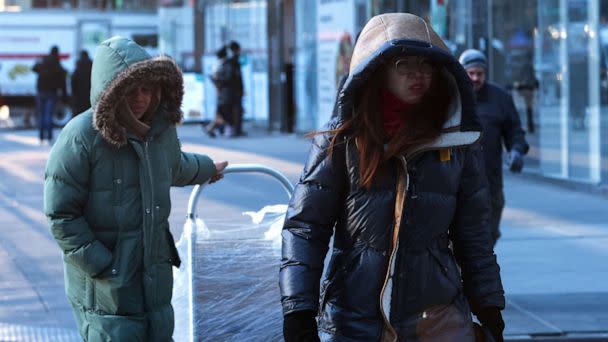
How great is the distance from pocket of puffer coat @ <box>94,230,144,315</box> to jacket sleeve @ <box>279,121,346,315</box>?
1164mm

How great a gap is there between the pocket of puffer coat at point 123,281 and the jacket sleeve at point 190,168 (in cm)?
45

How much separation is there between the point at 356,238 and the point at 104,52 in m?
1.62

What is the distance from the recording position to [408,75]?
11.5 ft

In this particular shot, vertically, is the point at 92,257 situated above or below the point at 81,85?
below

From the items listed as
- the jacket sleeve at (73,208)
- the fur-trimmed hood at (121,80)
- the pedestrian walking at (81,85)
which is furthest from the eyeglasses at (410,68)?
the pedestrian walking at (81,85)

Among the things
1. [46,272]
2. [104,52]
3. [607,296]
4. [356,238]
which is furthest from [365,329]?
[46,272]

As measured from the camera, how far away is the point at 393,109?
11.7 feet

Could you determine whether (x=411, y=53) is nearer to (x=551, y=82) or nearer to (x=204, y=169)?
(x=204, y=169)

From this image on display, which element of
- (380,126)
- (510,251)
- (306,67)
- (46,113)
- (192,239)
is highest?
(380,126)

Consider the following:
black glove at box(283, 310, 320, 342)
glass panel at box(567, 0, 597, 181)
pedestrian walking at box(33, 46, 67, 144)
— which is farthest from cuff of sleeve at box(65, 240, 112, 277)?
pedestrian walking at box(33, 46, 67, 144)

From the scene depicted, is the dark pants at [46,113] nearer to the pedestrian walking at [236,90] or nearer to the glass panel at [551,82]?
the pedestrian walking at [236,90]

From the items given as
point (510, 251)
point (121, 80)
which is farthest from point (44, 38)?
point (121, 80)

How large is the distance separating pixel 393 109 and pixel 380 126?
0.09 metres

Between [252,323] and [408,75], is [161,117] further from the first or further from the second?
[408,75]
